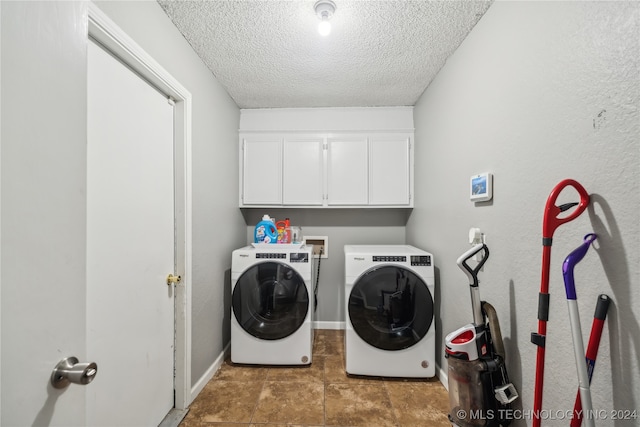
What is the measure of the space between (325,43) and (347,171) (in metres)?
1.17

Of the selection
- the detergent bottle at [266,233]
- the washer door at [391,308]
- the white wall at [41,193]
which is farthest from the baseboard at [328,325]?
the white wall at [41,193]

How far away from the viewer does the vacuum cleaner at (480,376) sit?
3.73 ft

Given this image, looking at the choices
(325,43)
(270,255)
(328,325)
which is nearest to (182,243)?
(270,255)

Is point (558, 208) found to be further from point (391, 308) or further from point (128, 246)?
point (128, 246)

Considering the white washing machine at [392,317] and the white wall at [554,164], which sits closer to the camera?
the white wall at [554,164]

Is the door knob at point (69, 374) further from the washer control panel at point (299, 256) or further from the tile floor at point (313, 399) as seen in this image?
the washer control panel at point (299, 256)

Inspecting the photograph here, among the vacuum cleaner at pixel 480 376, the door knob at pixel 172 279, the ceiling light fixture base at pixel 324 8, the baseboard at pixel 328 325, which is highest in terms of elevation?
the ceiling light fixture base at pixel 324 8

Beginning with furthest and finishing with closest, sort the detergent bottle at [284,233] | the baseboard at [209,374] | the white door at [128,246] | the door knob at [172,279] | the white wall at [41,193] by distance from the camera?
the detergent bottle at [284,233] → the baseboard at [209,374] → the door knob at [172,279] → the white door at [128,246] → the white wall at [41,193]

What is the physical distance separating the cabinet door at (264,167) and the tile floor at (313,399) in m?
1.55

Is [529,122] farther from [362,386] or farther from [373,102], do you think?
[362,386]

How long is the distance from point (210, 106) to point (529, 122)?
2031 mm

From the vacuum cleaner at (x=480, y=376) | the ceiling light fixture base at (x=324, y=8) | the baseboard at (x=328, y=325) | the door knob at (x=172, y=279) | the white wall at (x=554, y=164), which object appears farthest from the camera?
the baseboard at (x=328, y=325)

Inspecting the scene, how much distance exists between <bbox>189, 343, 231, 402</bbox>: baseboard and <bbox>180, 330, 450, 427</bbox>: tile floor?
0.03m

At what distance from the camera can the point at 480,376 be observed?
114 cm
